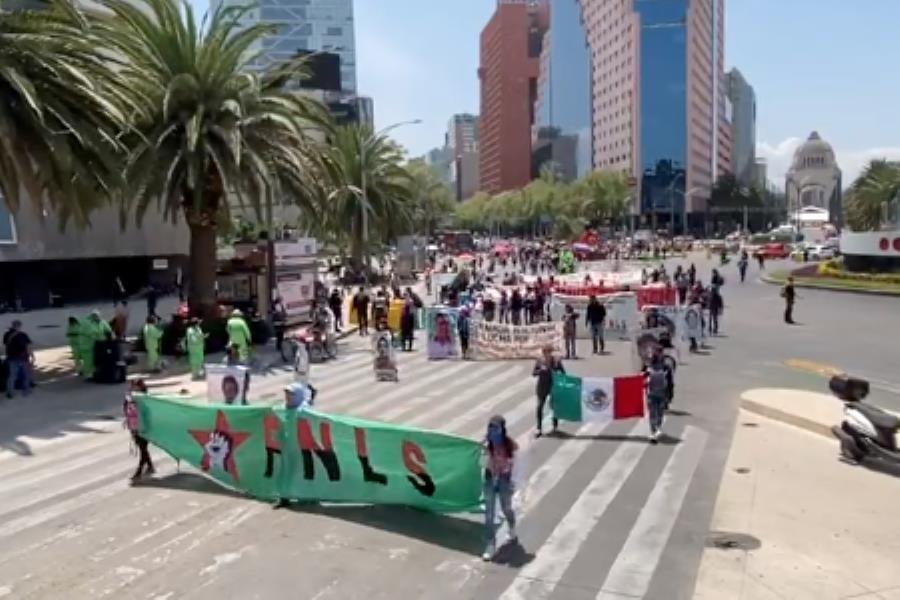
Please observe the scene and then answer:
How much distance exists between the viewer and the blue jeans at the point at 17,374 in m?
19.7

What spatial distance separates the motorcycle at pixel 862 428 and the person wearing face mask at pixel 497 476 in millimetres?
6028

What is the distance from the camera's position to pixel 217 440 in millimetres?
11828

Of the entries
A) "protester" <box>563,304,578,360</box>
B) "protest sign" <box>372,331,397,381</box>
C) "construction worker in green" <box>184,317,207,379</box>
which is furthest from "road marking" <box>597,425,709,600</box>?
"construction worker in green" <box>184,317,207,379</box>

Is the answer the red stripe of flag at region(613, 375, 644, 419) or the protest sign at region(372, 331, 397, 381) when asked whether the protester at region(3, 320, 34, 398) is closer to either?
the protest sign at region(372, 331, 397, 381)

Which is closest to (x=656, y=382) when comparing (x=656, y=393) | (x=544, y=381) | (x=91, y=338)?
(x=656, y=393)

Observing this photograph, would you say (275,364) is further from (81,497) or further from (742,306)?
(742,306)

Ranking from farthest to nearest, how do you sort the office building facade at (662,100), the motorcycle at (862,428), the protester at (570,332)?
1. the office building facade at (662,100)
2. the protester at (570,332)
3. the motorcycle at (862,428)

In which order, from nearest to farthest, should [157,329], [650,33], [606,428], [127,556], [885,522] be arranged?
[127,556] → [885,522] → [606,428] → [157,329] → [650,33]

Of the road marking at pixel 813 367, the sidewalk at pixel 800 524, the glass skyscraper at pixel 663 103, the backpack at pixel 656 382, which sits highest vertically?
the glass skyscraper at pixel 663 103

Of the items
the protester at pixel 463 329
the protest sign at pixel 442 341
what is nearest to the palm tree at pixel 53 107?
the protest sign at pixel 442 341

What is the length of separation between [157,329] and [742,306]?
26.0 metres

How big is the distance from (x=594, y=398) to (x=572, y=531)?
17.3 feet

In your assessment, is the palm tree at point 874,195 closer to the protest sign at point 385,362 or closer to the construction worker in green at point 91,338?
the protest sign at point 385,362

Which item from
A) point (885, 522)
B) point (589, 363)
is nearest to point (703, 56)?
point (589, 363)
